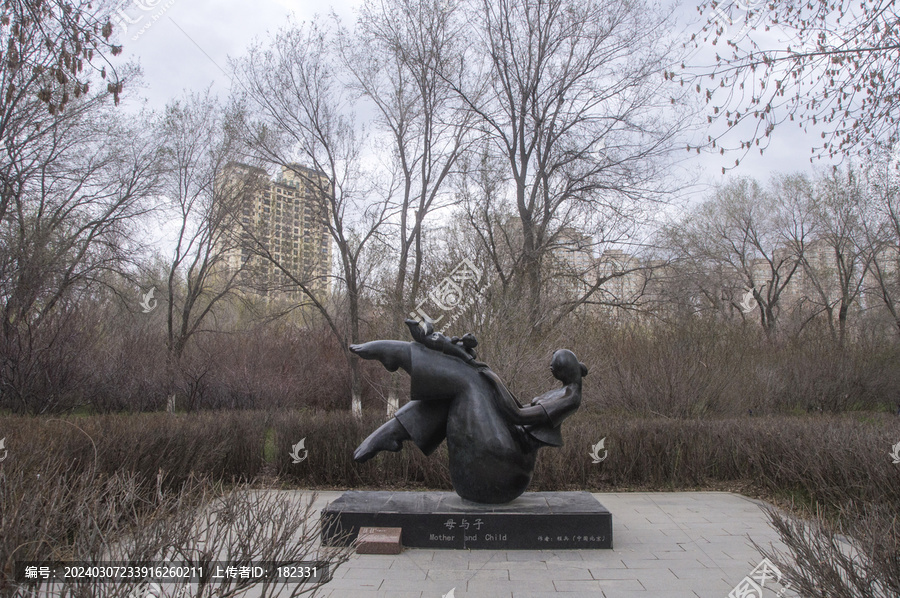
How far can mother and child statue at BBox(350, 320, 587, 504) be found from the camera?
5652 mm

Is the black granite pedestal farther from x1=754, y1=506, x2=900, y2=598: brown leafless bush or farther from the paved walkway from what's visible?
x1=754, y1=506, x2=900, y2=598: brown leafless bush

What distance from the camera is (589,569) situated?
496 cm

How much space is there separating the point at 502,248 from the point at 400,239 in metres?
2.97

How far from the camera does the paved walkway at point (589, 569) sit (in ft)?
14.7

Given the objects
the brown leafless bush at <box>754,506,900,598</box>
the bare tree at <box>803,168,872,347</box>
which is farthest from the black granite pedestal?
the bare tree at <box>803,168,872,347</box>

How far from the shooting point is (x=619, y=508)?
7.34 metres

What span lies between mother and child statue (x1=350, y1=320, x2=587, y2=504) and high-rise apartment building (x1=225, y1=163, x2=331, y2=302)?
10.9 meters

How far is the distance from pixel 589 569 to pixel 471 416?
1670 millimetres

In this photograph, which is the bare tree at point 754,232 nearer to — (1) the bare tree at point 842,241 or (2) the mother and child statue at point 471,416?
(1) the bare tree at point 842,241

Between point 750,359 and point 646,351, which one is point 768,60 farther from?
point 750,359

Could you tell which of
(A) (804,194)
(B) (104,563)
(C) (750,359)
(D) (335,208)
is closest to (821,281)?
(A) (804,194)

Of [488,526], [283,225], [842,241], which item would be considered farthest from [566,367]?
[842,241]

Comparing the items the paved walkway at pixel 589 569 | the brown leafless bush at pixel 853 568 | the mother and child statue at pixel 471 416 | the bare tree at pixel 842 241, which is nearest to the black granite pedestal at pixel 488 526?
the paved walkway at pixel 589 569

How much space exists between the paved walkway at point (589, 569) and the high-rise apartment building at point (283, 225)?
12.0 meters
